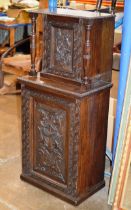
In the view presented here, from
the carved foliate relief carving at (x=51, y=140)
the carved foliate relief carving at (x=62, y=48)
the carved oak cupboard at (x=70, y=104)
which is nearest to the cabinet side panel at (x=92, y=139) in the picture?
the carved oak cupboard at (x=70, y=104)

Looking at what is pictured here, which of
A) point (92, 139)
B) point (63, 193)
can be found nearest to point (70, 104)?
point (92, 139)

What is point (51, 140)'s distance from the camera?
2.51 metres

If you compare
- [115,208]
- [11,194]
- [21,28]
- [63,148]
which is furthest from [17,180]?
[21,28]

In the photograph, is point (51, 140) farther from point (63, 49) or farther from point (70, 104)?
point (63, 49)

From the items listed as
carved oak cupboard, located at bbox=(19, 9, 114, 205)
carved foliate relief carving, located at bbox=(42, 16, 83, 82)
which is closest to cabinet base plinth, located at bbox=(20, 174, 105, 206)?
carved oak cupboard, located at bbox=(19, 9, 114, 205)

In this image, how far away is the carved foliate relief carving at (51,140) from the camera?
7.97ft

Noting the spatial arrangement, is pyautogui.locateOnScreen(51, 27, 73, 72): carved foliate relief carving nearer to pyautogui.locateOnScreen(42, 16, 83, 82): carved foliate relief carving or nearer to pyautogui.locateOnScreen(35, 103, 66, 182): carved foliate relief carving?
pyautogui.locateOnScreen(42, 16, 83, 82): carved foliate relief carving

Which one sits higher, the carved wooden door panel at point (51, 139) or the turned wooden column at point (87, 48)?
the turned wooden column at point (87, 48)

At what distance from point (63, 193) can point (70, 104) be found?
0.64 m

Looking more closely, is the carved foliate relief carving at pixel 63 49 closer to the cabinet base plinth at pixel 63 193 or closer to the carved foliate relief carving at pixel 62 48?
the carved foliate relief carving at pixel 62 48

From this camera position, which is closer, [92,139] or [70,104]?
[70,104]

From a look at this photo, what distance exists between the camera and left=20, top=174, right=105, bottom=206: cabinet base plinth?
2.49 m

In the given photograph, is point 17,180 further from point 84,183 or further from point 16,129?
point 16,129

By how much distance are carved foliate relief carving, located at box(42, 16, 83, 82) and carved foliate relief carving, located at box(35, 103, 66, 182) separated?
254mm
